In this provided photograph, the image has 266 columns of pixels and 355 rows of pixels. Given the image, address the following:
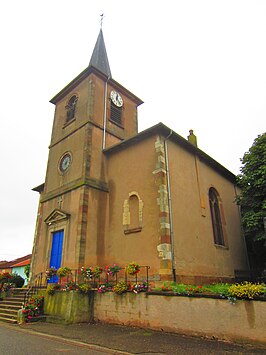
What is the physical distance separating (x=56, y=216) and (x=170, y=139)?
6.94 m

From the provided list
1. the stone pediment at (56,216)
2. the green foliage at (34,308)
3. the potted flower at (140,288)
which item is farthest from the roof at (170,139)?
Answer: the green foliage at (34,308)

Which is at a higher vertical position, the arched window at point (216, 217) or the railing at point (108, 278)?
the arched window at point (216, 217)

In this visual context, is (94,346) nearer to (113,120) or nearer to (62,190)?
(62,190)

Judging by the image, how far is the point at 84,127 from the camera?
14273mm

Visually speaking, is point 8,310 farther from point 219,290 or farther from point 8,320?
point 219,290

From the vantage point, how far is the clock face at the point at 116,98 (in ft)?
54.5

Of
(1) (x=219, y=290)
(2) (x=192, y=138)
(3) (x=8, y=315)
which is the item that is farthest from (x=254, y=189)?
(3) (x=8, y=315)

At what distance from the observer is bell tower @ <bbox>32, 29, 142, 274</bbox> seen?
11953 millimetres

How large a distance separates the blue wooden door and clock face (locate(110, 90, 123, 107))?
8816mm

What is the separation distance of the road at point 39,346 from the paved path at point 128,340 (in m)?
0.02

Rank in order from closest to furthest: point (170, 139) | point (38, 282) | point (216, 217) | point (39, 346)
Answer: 1. point (39, 346)
2. point (170, 139)
3. point (38, 282)
4. point (216, 217)

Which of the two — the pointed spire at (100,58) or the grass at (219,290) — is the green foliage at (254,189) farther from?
the pointed spire at (100,58)

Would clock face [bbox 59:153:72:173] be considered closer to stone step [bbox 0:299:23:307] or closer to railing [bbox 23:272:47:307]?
railing [bbox 23:272:47:307]

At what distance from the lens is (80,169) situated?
43.4ft
